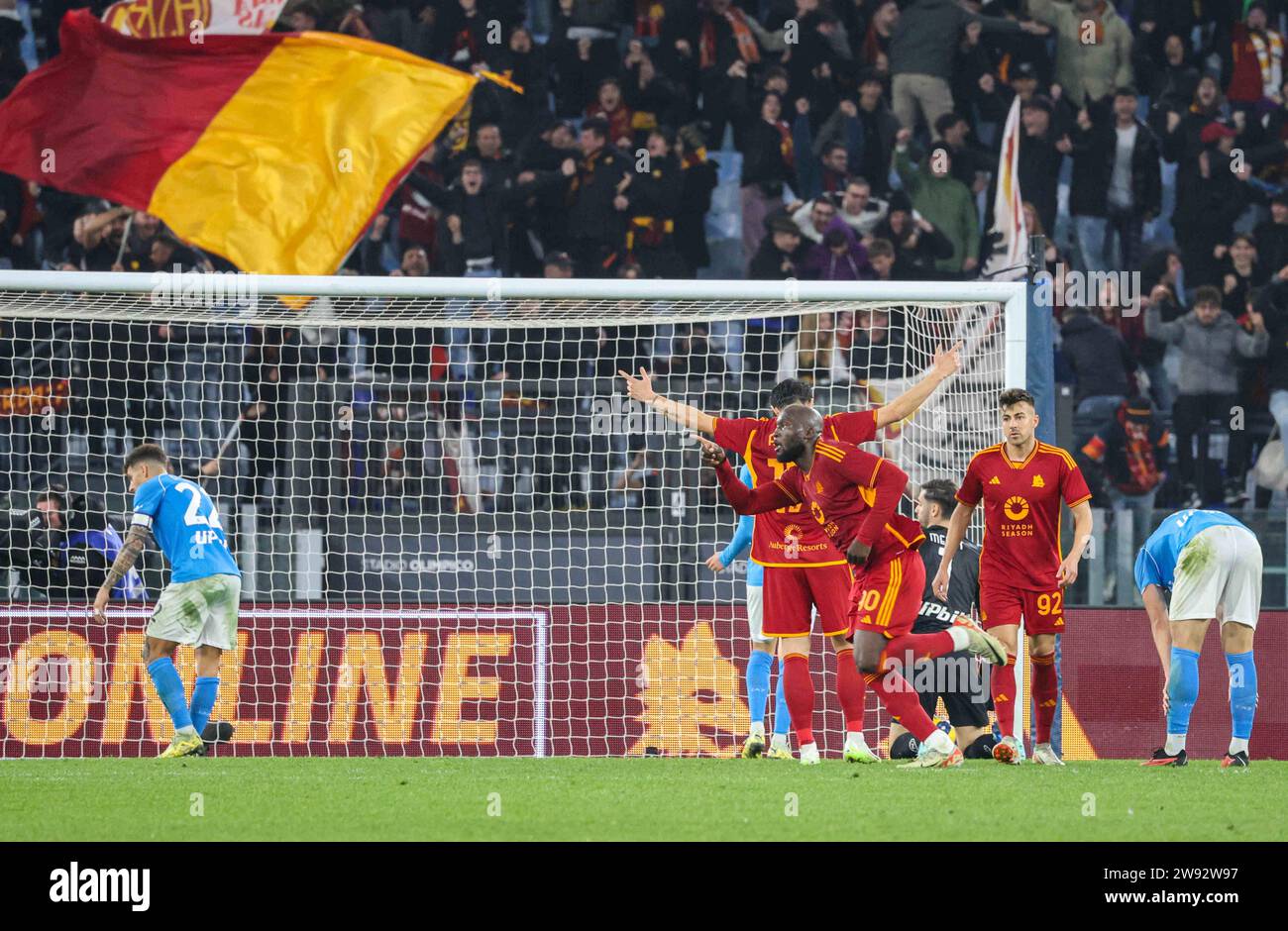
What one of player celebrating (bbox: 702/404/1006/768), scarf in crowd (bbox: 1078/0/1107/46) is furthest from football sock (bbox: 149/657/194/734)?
scarf in crowd (bbox: 1078/0/1107/46)

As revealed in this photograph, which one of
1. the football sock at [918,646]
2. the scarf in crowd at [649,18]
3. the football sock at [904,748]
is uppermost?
the scarf in crowd at [649,18]

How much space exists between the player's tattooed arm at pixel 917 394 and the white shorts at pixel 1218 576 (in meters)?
1.41

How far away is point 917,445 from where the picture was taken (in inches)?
402

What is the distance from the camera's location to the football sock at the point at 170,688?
8.43 m

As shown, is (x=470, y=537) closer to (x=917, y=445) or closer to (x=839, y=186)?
(x=917, y=445)

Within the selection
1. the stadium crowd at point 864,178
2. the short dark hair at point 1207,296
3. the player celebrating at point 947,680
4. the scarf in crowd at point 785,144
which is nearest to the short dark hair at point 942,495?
the player celebrating at point 947,680

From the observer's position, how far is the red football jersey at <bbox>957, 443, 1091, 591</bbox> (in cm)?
779

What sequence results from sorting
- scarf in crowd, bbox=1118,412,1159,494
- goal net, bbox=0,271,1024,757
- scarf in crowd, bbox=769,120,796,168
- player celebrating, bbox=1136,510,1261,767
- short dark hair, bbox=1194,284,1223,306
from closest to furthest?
player celebrating, bbox=1136,510,1261,767 → goal net, bbox=0,271,1024,757 → scarf in crowd, bbox=1118,412,1159,494 → short dark hair, bbox=1194,284,1223,306 → scarf in crowd, bbox=769,120,796,168

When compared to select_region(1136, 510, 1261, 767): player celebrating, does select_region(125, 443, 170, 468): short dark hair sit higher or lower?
higher

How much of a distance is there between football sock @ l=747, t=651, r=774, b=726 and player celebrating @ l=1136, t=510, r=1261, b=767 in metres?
2.01

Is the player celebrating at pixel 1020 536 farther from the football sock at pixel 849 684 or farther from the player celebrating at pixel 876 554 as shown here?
the football sock at pixel 849 684

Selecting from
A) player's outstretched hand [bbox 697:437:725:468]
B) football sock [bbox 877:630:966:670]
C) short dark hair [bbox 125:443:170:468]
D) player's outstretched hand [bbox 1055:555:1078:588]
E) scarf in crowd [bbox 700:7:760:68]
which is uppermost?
scarf in crowd [bbox 700:7:760:68]

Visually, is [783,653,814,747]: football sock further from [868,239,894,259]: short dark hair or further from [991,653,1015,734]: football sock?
[868,239,894,259]: short dark hair

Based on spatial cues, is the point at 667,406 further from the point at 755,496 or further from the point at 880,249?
the point at 880,249
